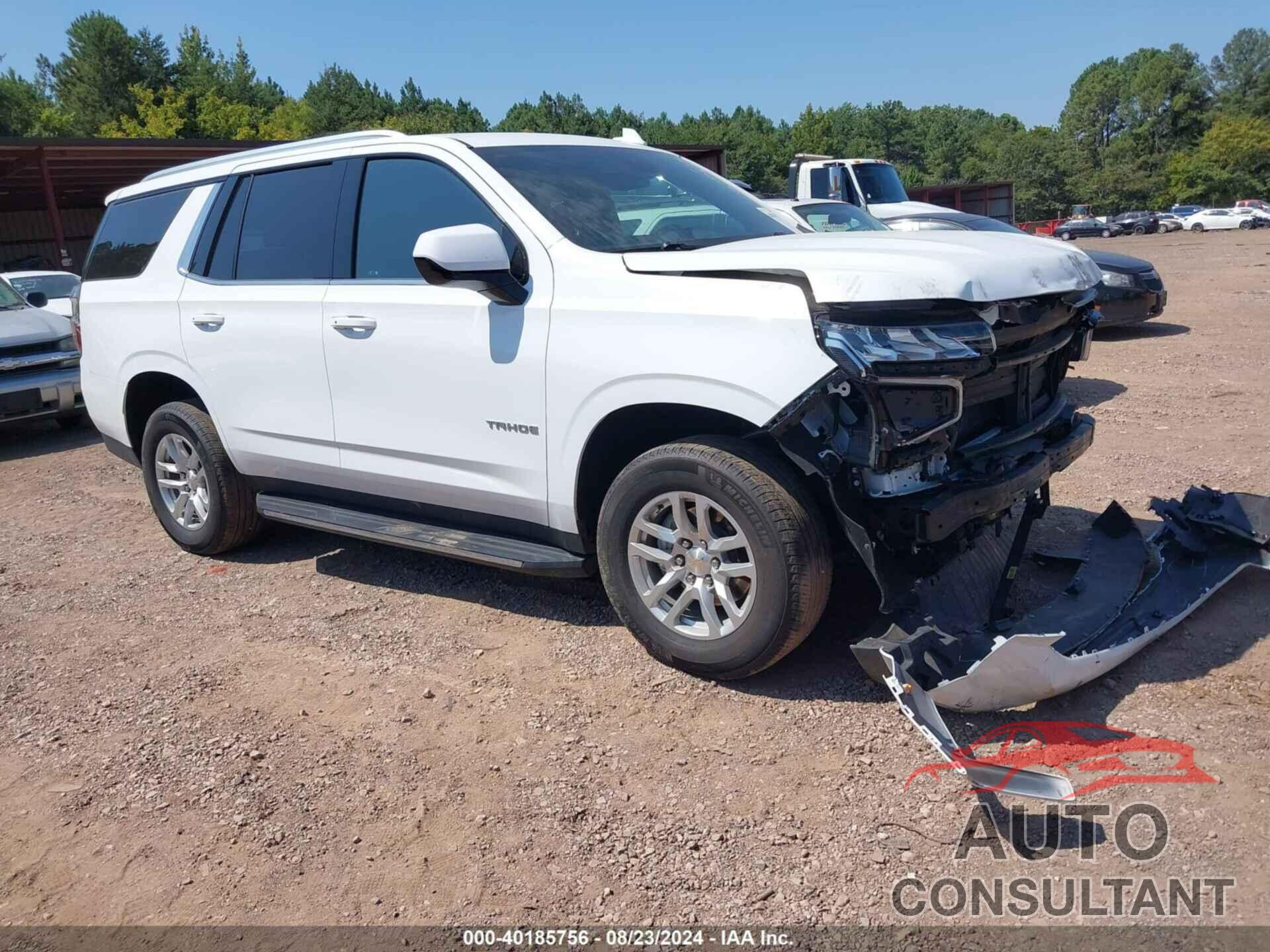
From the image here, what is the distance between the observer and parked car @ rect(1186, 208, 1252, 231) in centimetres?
5097

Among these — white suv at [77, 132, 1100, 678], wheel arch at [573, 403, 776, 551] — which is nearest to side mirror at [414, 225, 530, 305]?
white suv at [77, 132, 1100, 678]

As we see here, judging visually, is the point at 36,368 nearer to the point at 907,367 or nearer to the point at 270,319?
the point at 270,319

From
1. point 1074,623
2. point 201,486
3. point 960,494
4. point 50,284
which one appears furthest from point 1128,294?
point 50,284

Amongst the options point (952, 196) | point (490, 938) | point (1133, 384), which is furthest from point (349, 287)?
point (952, 196)

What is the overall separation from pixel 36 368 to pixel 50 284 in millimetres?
6649

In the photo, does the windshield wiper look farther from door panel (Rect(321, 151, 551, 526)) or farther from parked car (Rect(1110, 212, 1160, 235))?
parked car (Rect(1110, 212, 1160, 235))

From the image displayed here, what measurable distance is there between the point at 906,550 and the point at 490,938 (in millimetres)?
1753

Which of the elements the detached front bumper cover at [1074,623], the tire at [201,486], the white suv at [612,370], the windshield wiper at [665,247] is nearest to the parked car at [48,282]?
the tire at [201,486]

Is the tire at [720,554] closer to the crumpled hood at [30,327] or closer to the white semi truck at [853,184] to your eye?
the crumpled hood at [30,327]

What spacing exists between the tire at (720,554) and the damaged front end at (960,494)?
0.16 meters

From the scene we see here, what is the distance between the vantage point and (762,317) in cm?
322

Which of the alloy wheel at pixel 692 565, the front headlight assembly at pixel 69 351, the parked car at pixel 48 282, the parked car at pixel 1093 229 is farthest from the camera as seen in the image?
the parked car at pixel 1093 229

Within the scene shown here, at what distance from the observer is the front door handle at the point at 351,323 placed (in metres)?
4.24

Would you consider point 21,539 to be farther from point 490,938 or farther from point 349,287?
point 490,938
